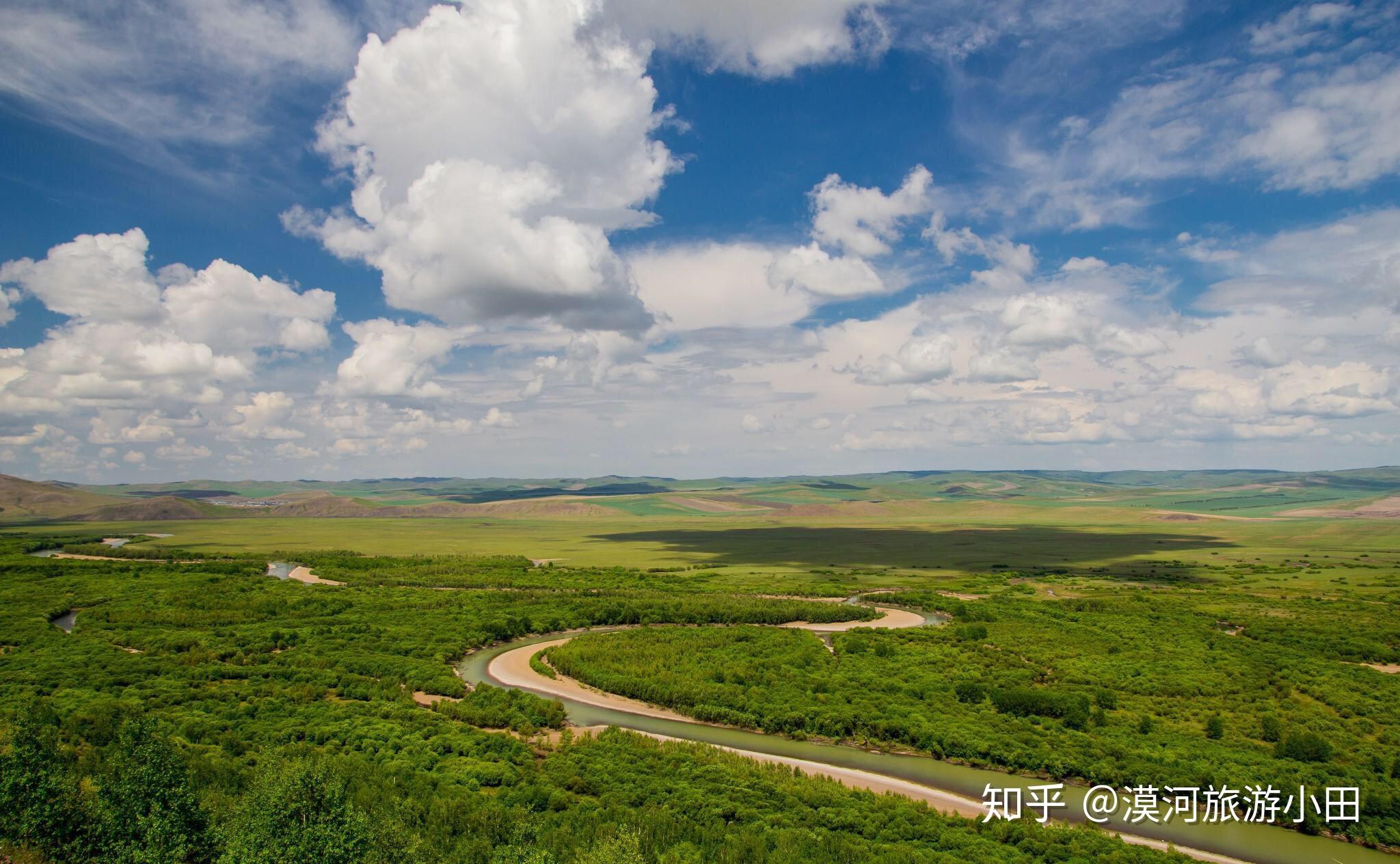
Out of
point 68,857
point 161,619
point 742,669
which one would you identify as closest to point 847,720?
point 742,669

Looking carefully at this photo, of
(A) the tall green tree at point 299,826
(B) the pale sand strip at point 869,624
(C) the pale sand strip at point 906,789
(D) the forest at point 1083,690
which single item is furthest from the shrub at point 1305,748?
(A) the tall green tree at point 299,826

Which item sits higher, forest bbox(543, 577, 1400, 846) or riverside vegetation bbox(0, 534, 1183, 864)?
riverside vegetation bbox(0, 534, 1183, 864)

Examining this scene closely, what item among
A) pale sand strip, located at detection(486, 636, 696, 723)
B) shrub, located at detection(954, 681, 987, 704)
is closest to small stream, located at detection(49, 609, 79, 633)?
pale sand strip, located at detection(486, 636, 696, 723)

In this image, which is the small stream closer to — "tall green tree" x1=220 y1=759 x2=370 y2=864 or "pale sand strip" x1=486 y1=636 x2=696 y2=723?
"pale sand strip" x1=486 y1=636 x2=696 y2=723

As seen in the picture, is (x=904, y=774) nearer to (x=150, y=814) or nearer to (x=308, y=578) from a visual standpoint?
(x=150, y=814)

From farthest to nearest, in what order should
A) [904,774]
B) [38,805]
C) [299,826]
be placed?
[904,774] → [38,805] → [299,826]

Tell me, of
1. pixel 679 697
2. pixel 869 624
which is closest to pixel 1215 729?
pixel 679 697
